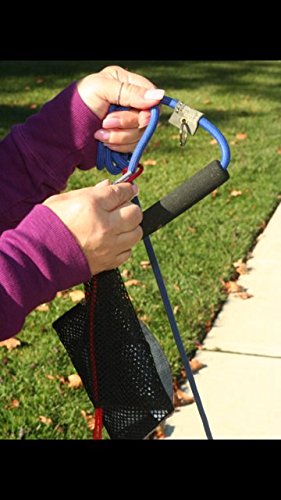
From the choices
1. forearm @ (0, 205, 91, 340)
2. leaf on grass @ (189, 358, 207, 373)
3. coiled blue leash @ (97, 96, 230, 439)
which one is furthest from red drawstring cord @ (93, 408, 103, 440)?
leaf on grass @ (189, 358, 207, 373)

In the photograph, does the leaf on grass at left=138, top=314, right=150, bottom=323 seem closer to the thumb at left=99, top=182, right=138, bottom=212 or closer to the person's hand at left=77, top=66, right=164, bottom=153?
the person's hand at left=77, top=66, right=164, bottom=153

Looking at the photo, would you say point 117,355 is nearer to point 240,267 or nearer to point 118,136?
point 118,136

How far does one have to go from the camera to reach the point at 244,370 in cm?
354

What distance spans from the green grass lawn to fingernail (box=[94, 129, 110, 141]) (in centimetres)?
135

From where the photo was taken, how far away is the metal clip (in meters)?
1.99

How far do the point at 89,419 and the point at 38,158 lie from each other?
131cm

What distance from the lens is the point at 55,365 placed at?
3561 millimetres

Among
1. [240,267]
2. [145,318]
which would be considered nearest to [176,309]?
[145,318]

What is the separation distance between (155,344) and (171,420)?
4.09 ft

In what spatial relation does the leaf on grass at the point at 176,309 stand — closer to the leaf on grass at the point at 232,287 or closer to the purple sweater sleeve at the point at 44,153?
the leaf on grass at the point at 232,287

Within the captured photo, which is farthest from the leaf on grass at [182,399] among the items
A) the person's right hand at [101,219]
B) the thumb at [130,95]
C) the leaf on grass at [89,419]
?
the person's right hand at [101,219]

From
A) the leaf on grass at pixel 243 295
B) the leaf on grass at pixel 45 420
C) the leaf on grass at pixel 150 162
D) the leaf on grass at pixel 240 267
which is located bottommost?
the leaf on grass at pixel 150 162

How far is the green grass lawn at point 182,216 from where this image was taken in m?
3.37

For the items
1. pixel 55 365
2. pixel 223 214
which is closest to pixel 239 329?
pixel 55 365
